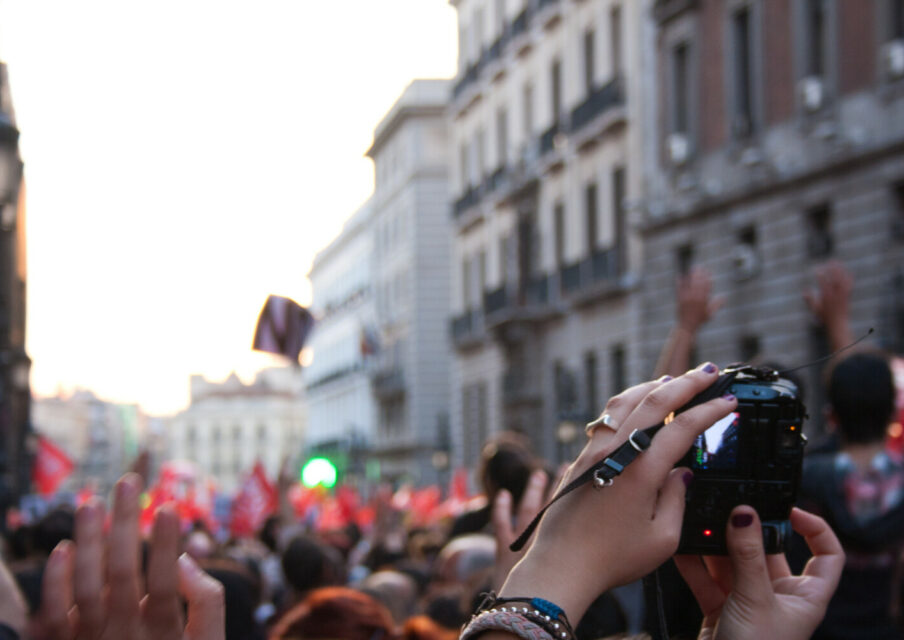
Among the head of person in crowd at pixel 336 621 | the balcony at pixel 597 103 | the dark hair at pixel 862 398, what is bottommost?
the head of person in crowd at pixel 336 621

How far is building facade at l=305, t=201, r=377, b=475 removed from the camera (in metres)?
68.2

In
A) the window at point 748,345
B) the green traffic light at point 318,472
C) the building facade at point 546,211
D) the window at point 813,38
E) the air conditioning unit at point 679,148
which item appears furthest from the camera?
the building facade at point 546,211

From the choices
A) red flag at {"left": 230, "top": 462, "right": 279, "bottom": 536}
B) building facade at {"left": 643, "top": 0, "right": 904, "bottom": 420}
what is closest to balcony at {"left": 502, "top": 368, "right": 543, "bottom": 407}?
building facade at {"left": 643, "top": 0, "right": 904, "bottom": 420}

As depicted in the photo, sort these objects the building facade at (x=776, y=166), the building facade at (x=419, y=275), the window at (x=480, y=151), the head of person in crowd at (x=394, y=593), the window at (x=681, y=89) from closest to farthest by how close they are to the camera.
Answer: the head of person in crowd at (x=394, y=593), the building facade at (x=776, y=166), the window at (x=681, y=89), the window at (x=480, y=151), the building facade at (x=419, y=275)

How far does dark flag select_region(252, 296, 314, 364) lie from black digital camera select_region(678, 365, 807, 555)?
7.27 meters

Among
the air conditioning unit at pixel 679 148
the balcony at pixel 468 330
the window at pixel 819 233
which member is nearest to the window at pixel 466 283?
the balcony at pixel 468 330

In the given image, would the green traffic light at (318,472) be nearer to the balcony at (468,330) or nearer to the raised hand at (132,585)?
the raised hand at (132,585)

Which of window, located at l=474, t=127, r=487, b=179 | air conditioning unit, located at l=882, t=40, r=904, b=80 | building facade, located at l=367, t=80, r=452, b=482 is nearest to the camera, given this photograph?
air conditioning unit, located at l=882, t=40, r=904, b=80

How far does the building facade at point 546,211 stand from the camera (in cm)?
2894

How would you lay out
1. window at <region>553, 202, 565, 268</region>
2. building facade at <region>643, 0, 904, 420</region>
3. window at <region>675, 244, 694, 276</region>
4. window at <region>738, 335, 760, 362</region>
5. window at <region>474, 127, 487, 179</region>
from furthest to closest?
window at <region>474, 127, 487, 179</region>
window at <region>553, 202, 565, 268</region>
window at <region>675, 244, 694, 276</region>
window at <region>738, 335, 760, 362</region>
building facade at <region>643, 0, 904, 420</region>

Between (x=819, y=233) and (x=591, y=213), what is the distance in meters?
11.1

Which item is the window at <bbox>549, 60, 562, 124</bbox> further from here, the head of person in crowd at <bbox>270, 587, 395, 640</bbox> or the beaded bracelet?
the beaded bracelet

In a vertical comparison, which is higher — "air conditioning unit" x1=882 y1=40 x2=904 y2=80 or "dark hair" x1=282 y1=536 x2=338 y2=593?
"air conditioning unit" x1=882 y1=40 x2=904 y2=80

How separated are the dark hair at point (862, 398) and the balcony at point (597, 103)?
25089mm
